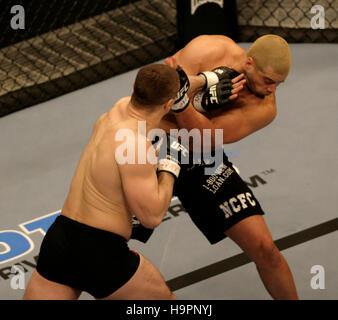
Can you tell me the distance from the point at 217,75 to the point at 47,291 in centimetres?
124

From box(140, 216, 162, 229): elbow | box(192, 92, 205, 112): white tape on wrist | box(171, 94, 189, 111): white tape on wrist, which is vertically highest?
box(171, 94, 189, 111): white tape on wrist

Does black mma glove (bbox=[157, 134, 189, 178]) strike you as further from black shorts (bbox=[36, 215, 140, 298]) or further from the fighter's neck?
black shorts (bbox=[36, 215, 140, 298])

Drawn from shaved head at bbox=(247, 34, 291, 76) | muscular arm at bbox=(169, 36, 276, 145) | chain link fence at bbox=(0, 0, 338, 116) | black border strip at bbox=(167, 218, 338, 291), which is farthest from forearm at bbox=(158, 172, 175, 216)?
chain link fence at bbox=(0, 0, 338, 116)

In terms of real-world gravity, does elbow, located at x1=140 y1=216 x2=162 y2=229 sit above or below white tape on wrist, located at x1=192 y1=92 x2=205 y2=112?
below

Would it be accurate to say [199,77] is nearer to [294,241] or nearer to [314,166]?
[294,241]

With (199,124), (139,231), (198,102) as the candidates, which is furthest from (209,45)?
(139,231)

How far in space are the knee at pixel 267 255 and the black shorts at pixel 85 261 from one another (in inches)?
27.1

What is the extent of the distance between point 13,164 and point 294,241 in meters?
2.03

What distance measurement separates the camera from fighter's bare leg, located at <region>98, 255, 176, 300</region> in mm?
3070

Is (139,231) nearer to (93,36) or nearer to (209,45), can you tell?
(209,45)

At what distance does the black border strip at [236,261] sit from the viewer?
13.3ft

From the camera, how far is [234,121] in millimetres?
3609

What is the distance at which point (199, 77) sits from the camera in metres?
3.49

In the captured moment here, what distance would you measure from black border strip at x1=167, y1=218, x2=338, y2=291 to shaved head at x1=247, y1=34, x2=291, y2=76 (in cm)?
115
